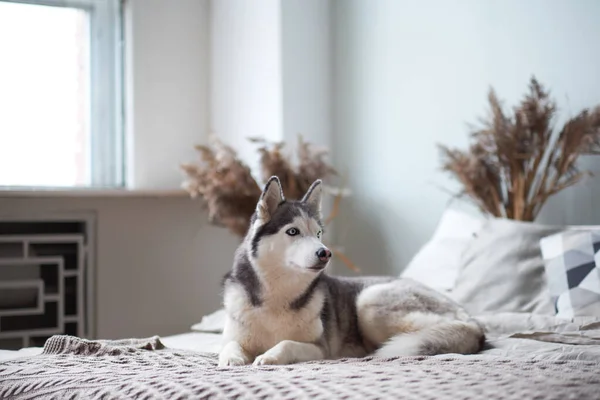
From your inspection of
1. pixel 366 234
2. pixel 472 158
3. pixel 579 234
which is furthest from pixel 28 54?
pixel 579 234

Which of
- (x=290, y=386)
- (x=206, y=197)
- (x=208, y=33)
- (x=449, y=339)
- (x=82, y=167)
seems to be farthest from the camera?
(x=208, y=33)

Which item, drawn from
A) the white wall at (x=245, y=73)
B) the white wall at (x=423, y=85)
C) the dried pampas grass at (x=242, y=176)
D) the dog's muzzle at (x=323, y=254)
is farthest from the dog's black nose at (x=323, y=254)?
the white wall at (x=245, y=73)

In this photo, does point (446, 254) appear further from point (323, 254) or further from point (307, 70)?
point (307, 70)

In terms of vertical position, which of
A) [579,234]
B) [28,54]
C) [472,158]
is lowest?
[579,234]

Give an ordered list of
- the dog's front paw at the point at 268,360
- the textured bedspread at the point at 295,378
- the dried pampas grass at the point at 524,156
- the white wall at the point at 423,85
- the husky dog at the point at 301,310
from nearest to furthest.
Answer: the textured bedspread at the point at 295,378 < the dog's front paw at the point at 268,360 < the husky dog at the point at 301,310 < the dried pampas grass at the point at 524,156 < the white wall at the point at 423,85

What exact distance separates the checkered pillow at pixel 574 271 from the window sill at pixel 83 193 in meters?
2.28

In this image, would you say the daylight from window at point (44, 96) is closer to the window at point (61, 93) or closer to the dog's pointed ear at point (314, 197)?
the window at point (61, 93)

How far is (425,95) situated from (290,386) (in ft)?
8.49

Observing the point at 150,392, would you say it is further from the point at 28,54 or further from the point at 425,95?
the point at 28,54

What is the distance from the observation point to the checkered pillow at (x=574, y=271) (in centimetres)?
230

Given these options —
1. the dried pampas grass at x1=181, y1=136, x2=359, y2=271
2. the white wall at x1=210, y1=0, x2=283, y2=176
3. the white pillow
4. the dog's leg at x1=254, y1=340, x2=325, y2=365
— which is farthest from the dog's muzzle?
the white wall at x1=210, y1=0, x2=283, y2=176

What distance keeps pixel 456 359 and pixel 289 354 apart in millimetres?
442

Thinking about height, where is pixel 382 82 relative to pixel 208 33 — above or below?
below

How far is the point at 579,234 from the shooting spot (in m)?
2.45
